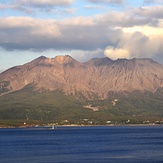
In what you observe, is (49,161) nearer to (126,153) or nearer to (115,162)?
(115,162)

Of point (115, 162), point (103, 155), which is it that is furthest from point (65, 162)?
point (103, 155)

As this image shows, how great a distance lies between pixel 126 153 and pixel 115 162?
60.3 feet

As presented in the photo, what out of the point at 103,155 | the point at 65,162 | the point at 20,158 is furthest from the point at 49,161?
the point at 103,155

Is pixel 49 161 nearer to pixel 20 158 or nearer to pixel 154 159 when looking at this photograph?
pixel 20 158

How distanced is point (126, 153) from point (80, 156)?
11.3 metres

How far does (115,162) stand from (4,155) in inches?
1163

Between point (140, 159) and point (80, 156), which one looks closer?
point (140, 159)

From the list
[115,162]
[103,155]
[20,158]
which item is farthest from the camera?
[103,155]

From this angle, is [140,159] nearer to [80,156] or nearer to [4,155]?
[80,156]

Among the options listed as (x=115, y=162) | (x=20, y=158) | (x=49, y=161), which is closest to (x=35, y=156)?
(x=20, y=158)

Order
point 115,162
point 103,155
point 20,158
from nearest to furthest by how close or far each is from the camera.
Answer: point 115,162, point 20,158, point 103,155

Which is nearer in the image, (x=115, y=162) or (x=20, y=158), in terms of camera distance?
(x=115, y=162)

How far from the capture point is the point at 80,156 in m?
104

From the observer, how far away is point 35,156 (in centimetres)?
10250
